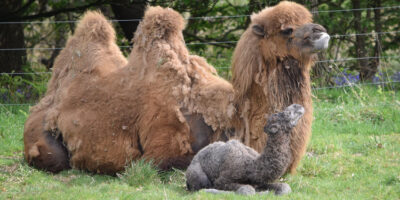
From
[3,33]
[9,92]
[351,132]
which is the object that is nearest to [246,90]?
[351,132]

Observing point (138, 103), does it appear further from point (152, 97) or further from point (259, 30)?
point (259, 30)

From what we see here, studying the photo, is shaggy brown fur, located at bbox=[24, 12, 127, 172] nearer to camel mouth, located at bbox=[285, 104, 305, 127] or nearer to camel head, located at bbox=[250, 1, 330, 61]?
camel head, located at bbox=[250, 1, 330, 61]

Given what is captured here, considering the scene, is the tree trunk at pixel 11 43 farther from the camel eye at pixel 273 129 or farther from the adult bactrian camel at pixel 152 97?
the camel eye at pixel 273 129

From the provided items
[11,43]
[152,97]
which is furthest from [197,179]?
[11,43]

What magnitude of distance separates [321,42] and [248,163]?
129 cm

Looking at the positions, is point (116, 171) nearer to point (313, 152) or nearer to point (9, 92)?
point (313, 152)

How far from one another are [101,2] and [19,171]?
5287 mm

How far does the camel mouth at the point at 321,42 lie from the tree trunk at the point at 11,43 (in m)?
7.85

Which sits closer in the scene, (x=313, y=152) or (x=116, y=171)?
(x=116, y=171)

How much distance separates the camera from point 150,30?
6219 millimetres

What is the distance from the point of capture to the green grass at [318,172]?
5.11m

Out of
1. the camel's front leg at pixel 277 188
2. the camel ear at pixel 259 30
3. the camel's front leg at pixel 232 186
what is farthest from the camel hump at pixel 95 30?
the camel's front leg at pixel 277 188

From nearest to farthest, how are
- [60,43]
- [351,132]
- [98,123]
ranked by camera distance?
1. [98,123]
2. [351,132]
3. [60,43]

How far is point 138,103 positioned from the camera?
6012 millimetres
